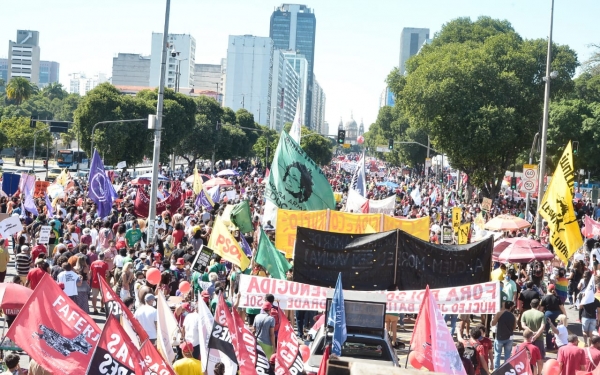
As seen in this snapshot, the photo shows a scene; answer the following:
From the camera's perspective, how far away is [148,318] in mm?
10703

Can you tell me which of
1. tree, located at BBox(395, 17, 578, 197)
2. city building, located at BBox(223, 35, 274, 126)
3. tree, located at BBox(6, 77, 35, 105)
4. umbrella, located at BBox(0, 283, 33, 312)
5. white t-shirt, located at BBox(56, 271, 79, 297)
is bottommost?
white t-shirt, located at BBox(56, 271, 79, 297)

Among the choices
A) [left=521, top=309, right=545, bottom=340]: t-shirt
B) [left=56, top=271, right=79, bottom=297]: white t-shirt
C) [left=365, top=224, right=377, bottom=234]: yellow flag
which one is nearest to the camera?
[left=521, top=309, right=545, bottom=340]: t-shirt

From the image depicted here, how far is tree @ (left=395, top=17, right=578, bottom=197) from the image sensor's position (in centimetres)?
4266

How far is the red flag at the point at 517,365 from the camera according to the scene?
8.35 metres

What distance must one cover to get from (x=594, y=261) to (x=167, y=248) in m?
9.52

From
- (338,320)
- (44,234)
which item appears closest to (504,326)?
(338,320)

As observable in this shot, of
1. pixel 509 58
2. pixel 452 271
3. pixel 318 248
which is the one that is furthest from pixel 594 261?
pixel 509 58

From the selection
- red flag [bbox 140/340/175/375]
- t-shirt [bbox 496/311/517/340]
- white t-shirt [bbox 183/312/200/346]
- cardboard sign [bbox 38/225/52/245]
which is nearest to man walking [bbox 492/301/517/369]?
t-shirt [bbox 496/311/517/340]

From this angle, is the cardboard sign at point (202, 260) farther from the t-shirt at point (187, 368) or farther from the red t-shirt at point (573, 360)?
the red t-shirt at point (573, 360)

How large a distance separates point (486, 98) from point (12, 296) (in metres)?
36.7

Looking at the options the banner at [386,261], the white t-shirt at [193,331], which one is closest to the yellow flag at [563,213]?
the banner at [386,261]

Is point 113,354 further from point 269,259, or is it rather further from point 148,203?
point 148,203

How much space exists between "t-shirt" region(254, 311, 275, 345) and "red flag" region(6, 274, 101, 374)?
11.9 ft

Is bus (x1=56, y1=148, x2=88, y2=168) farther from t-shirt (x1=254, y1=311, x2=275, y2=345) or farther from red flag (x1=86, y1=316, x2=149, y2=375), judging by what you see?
red flag (x1=86, y1=316, x2=149, y2=375)
